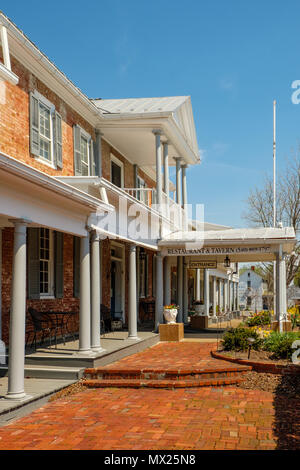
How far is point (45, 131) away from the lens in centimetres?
1245

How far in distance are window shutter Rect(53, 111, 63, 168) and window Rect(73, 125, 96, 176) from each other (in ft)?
3.47

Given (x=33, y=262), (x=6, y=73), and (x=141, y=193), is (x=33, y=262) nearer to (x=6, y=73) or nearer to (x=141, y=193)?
(x=6, y=73)

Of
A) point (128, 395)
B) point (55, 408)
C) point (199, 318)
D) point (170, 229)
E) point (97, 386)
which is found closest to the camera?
point (55, 408)

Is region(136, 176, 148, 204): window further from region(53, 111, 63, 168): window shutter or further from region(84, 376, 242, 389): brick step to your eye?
region(84, 376, 242, 389): brick step

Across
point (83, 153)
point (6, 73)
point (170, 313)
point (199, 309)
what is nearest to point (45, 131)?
point (83, 153)

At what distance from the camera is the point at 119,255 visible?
1884 cm

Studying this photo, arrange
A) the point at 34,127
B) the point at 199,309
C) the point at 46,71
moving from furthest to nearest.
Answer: the point at 199,309 → the point at 46,71 → the point at 34,127

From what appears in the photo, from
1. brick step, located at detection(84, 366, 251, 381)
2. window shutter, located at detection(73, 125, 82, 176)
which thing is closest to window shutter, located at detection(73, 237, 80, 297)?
window shutter, located at detection(73, 125, 82, 176)

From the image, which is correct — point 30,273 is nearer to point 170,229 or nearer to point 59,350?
point 59,350

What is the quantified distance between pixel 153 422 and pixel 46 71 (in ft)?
28.1

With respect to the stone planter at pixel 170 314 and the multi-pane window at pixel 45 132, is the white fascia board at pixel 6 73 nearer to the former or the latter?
the multi-pane window at pixel 45 132

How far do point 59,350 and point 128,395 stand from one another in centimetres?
262
